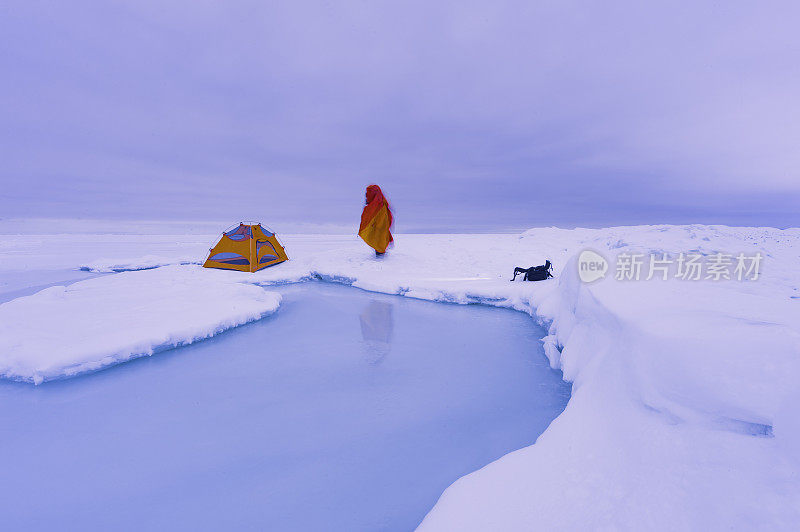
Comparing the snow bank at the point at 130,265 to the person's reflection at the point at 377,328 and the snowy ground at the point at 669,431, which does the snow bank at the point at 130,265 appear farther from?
the snowy ground at the point at 669,431

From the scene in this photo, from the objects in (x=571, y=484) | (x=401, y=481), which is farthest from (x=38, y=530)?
(x=571, y=484)

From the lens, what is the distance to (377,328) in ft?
21.7

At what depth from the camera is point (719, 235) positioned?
11367 millimetres

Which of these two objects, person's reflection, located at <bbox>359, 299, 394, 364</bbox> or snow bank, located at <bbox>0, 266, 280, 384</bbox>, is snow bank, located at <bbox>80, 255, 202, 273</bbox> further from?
person's reflection, located at <bbox>359, 299, 394, 364</bbox>

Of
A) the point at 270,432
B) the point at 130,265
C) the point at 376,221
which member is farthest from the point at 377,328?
the point at 130,265

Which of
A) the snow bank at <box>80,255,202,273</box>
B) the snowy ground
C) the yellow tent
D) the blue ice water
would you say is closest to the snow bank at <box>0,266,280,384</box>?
the blue ice water

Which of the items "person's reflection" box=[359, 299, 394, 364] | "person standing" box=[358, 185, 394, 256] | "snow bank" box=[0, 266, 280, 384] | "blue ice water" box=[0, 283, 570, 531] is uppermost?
"person standing" box=[358, 185, 394, 256]

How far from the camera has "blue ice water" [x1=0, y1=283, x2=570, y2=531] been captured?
2318 millimetres

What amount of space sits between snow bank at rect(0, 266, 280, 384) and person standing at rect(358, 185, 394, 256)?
4934mm

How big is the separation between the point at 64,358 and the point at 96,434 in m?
2.03

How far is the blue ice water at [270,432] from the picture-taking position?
91.3 inches

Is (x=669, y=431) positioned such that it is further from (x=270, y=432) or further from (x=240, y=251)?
(x=240, y=251)

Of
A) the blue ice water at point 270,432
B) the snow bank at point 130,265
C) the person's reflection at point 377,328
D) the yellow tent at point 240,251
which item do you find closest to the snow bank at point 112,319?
the blue ice water at point 270,432

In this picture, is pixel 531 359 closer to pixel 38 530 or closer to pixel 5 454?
pixel 38 530
